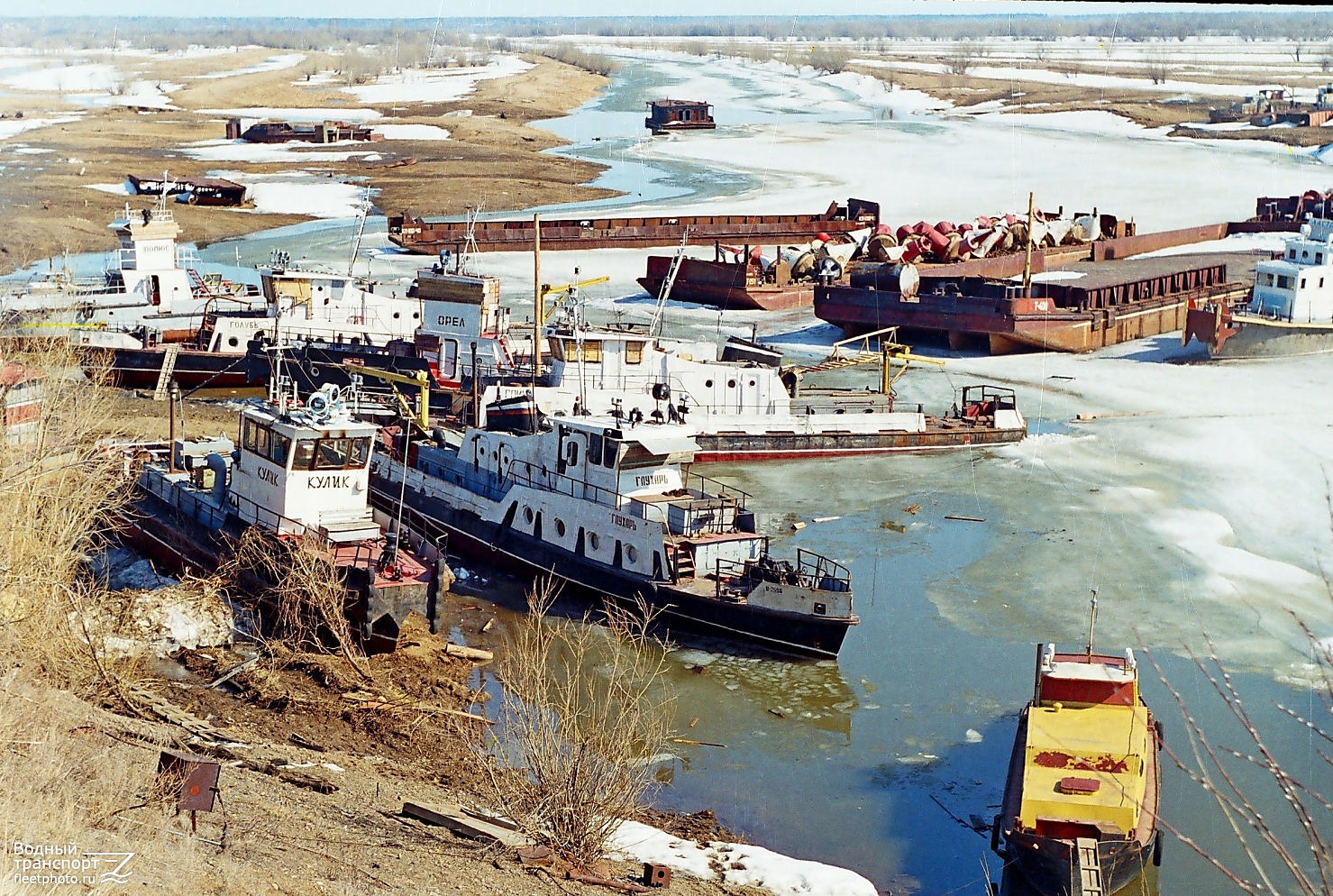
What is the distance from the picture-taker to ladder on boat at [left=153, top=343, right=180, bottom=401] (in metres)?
44.2

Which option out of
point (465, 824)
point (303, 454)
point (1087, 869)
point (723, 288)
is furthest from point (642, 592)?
point (723, 288)

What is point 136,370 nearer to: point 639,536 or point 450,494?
point 450,494

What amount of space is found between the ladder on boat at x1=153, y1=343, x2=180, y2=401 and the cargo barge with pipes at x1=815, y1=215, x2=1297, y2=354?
2165cm

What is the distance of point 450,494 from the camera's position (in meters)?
32.2

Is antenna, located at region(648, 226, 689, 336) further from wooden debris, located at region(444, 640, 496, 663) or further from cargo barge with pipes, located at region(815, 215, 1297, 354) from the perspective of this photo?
wooden debris, located at region(444, 640, 496, 663)

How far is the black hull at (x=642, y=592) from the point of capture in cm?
2541

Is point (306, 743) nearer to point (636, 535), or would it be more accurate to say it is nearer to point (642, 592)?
point (642, 592)

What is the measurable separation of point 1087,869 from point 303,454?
15.0m

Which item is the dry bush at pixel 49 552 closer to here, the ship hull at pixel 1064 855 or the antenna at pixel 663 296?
the ship hull at pixel 1064 855

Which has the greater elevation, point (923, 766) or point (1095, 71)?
point (1095, 71)

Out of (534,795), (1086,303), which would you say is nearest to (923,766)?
(534,795)

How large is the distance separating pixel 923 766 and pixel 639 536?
25.7 ft

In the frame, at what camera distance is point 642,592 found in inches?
1063

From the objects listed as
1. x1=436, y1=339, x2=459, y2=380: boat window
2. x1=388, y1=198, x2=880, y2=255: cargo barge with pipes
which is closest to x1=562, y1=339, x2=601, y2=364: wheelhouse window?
x1=436, y1=339, x2=459, y2=380: boat window
